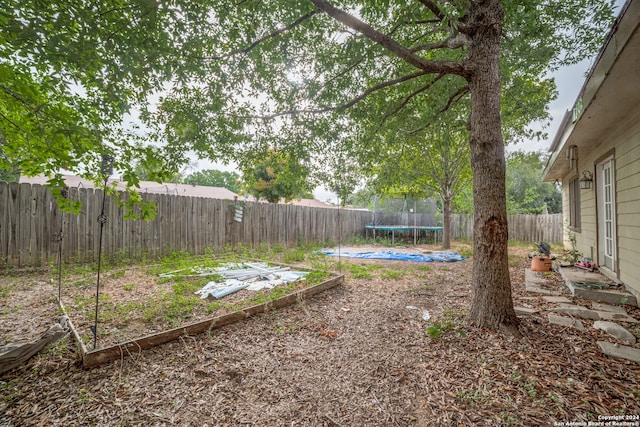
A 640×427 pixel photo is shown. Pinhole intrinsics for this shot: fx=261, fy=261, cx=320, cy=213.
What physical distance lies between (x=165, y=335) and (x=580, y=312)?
171 inches

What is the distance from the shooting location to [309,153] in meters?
4.08

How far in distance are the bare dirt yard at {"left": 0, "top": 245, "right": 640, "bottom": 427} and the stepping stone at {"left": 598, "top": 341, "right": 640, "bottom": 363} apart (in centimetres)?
8

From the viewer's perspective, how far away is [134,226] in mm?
5832

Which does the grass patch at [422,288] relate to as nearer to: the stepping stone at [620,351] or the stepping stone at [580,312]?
the stepping stone at [580,312]

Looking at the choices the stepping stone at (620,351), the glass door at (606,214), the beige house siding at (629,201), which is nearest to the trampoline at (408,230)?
the glass door at (606,214)

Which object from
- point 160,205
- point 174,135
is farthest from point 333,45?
point 160,205

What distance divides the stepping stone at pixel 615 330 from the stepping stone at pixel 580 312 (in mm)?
211

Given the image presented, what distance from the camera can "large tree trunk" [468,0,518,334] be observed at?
97.0 inches

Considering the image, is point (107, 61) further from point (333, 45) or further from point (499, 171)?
point (499, 171)

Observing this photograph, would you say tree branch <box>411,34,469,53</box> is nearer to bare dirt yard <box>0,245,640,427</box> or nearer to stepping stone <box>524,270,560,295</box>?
bare dirt yard <box>0,245,640,427</box>

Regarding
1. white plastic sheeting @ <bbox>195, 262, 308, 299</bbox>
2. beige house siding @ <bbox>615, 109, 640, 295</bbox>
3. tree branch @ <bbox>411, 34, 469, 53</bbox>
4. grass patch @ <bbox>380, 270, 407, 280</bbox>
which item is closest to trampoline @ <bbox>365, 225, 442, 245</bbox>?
grass patch @ <bbox>380, 270, 407, 280</bbox>

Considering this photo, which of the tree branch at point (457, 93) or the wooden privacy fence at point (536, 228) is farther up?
the tree branch at point (457, 93)

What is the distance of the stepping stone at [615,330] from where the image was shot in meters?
2.33

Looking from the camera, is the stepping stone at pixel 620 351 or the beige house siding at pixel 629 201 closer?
the stepping stone at pixel 620 351
